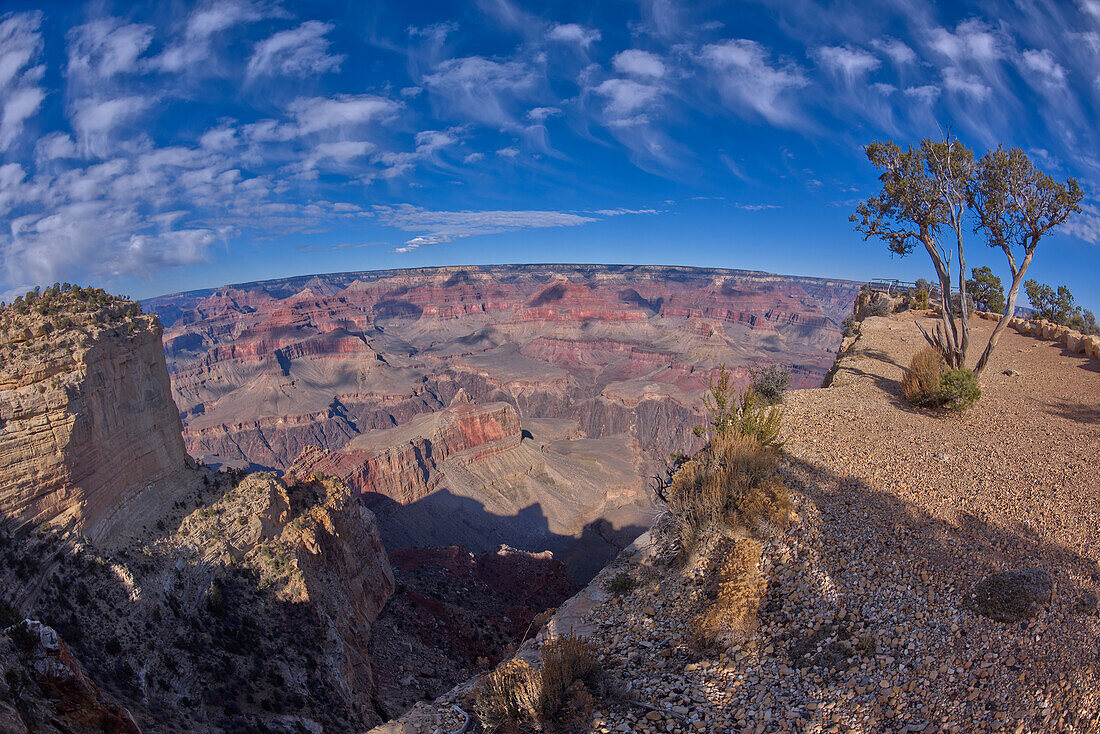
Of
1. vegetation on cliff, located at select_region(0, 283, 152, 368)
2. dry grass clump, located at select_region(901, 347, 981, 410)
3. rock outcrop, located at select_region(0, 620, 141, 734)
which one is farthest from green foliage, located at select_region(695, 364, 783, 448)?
vegetation on cliff, located at select_region(0, 283, 152, 368)

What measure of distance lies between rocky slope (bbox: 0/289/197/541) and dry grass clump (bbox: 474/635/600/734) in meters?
10.7

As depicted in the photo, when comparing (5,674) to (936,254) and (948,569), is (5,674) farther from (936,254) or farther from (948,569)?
(936,254)

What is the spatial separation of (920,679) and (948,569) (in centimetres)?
203

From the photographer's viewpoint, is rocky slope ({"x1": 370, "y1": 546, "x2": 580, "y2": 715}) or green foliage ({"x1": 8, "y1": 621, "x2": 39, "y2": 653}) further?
rocky slope ({"x1": 370, "y1": 546, "x2": 580, "y2": 715})

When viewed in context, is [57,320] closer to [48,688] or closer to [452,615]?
[48,688]

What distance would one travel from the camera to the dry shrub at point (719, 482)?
337 inches

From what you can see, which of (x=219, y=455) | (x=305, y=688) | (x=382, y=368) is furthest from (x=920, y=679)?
(x=382, y=368)

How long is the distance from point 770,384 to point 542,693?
41.0ft

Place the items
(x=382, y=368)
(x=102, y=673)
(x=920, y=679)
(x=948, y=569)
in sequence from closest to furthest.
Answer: (x=920, y=679) → (x=948, y=569) → (x=102, y=673) → (x=382, y=368)

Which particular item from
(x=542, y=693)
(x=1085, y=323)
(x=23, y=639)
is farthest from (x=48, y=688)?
(x=1085, y=323)

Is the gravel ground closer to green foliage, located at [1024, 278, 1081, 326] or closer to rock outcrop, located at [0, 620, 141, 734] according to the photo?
rock outcrop, located at [0, 620, 141, 734]

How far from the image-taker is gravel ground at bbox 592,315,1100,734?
4586 mm

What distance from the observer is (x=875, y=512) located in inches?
307

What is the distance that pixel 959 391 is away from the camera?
11.5 m
